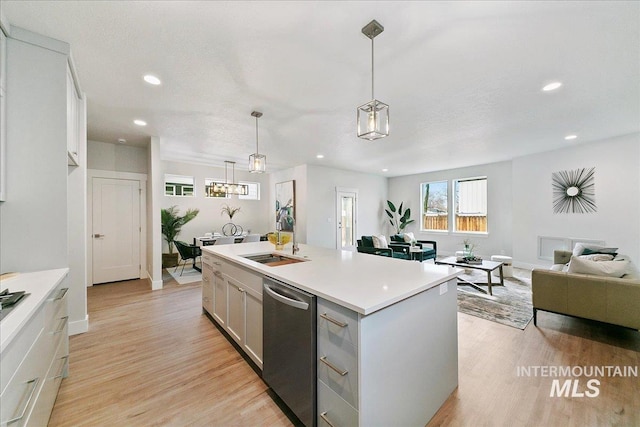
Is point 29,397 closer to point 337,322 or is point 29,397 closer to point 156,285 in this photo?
point 337,322

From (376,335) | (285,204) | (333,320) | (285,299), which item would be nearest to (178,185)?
(285,204)

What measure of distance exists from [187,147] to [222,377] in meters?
4.60

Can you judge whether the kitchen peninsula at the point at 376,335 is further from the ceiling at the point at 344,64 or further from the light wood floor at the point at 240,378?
the ceiling at the point at 344,64

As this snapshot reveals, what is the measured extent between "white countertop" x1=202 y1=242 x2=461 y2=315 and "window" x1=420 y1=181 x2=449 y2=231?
6.44 m

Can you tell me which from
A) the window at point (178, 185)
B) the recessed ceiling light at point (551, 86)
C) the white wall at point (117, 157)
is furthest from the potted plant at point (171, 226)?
the recessed ceiling light at point (551, 86)

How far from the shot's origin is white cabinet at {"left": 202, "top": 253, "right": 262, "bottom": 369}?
6.73ft

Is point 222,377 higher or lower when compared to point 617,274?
lower

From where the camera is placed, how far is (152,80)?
2580mm

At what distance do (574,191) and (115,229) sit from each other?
942 centimetres

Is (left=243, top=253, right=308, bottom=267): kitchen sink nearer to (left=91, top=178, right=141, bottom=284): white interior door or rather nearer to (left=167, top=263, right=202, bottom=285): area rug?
(left=167, top=263, right=202, bottom=285): area rug

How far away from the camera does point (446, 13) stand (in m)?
1.72

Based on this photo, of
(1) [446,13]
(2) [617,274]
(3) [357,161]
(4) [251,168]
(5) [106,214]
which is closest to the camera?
(1) [446,13]

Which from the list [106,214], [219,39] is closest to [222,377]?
[219,39]

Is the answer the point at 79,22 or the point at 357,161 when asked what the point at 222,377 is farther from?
the point at 357,161
